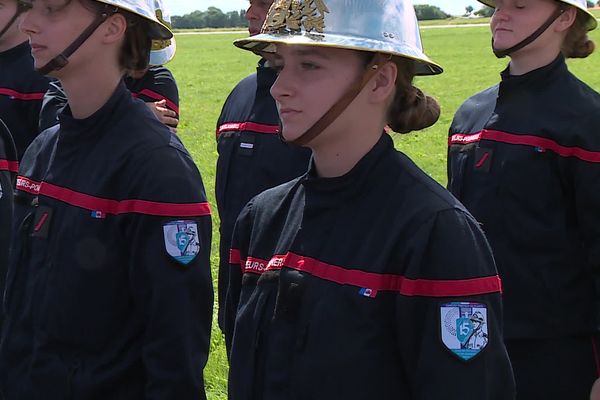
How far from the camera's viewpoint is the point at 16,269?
3162mm

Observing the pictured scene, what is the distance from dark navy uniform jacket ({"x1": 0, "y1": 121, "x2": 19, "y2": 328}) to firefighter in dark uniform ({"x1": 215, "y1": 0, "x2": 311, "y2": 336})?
1.11m

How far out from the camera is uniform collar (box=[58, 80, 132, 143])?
3.13m

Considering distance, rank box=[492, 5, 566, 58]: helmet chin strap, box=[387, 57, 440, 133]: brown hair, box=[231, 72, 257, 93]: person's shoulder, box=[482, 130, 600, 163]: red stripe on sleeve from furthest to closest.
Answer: box=[231, 72, 257, 93]: person's shoulder → box=[492, 5, 566, 58]: helmet chin strap → box=[482, 130, 600, 163]: red stripe on sleeve → box=[387, 57, 440, 133]: brown hair

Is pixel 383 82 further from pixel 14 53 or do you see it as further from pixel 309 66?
pixel 14 53

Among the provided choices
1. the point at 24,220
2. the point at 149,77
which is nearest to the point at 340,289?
the point at 24,220

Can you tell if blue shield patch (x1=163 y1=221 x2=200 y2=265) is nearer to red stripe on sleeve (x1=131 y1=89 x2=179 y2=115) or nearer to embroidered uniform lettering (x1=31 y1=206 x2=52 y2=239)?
embroidered uniform lettering (x1=31 y1=206 x2=52 y2=239)

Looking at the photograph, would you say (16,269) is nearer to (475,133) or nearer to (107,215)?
(107,215)

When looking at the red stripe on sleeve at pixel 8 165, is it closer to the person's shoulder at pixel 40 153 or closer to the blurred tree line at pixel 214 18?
the person's shoulder at pixel 40 153

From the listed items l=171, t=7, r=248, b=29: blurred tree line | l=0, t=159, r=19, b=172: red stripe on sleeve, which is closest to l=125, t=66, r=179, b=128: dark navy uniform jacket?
l=0, t=159, r=19, b=172: red stripe on sleeve

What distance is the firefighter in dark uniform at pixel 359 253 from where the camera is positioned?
7.80ft

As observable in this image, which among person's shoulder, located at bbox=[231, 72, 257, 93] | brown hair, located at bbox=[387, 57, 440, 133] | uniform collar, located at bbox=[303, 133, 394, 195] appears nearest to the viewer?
uniform collar, located at bbox=[303, 133, 394, 195]

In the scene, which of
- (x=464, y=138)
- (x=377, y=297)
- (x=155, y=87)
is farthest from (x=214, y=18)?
(x=377, y=297)

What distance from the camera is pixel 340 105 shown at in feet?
8.55

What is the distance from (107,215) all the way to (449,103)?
728 inches
